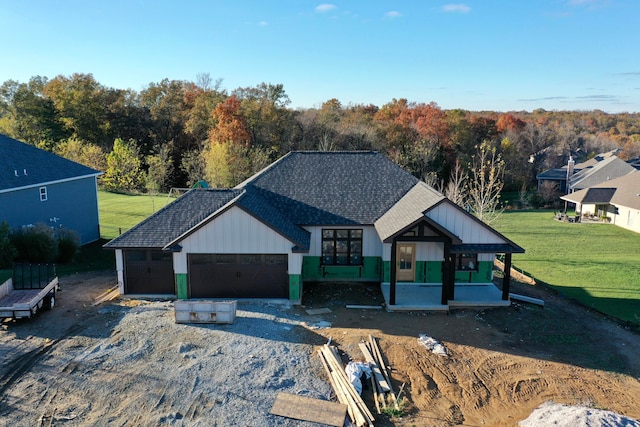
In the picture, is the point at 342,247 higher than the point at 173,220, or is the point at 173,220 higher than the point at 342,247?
the point at 173,220

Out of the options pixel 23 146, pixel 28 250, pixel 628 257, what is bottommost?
pixel 628 257

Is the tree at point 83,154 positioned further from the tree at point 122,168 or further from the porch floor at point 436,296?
the porch floor at point 436,296

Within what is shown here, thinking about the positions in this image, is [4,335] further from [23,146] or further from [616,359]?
[616,359]

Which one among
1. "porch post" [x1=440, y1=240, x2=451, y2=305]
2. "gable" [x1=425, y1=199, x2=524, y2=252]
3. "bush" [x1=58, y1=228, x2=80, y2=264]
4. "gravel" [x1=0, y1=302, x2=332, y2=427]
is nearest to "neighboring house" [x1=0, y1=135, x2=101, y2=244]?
"bush" [x1=58, y1=228, x2=80, y2=264]

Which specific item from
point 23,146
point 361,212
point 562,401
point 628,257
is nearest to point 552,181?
point 628,257

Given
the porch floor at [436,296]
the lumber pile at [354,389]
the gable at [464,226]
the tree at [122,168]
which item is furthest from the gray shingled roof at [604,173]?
the lumber pile at [354,389]

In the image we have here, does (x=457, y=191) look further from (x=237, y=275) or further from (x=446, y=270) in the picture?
(x=237, y=275)

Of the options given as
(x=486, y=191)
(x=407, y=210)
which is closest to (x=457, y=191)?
(x=486, y=191)
